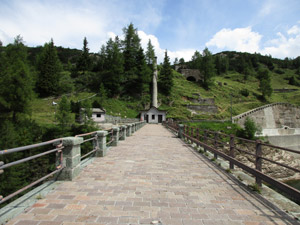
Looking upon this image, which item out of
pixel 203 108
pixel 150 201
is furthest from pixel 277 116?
pixel 150 201

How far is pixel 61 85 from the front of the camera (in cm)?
6338

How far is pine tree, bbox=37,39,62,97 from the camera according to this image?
60594 mm

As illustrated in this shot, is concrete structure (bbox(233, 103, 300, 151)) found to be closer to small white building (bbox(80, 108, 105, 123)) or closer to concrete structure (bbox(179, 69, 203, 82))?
concrete structure (bbox(179, 69, 203, 82))

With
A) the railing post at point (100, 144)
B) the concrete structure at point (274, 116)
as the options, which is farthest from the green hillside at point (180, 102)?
the railing post at point (100, 144)

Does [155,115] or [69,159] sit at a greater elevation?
[155,115]

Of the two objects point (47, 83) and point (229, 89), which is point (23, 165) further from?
point (229, 89)

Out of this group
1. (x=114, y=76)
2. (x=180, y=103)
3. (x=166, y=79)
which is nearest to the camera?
(x=180, y=103)

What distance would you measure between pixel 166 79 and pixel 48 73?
40625mm

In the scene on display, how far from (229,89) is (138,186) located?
8633cm

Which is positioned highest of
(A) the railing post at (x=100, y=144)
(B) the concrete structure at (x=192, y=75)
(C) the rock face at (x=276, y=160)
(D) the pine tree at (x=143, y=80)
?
(B) the concrete structure at (x=192, y=75)

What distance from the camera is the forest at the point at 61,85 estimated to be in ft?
92.8

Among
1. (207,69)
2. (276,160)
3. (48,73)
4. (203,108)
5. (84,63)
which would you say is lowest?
(276,160)

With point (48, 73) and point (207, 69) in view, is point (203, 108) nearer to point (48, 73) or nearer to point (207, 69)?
point (207, 69)

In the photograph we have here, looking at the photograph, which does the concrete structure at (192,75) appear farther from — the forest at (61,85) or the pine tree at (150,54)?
the pine tree at (150,54)
